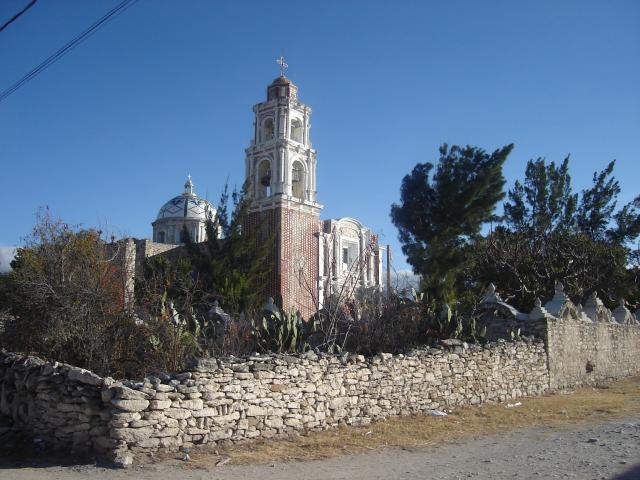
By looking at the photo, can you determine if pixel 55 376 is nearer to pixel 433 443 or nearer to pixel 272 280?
pixel 433 443

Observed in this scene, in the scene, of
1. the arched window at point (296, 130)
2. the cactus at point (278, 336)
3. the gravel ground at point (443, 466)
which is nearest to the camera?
the gravel ground at point (443, 466)

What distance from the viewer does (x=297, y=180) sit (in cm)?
3206

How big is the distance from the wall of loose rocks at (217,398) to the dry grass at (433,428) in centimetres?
29

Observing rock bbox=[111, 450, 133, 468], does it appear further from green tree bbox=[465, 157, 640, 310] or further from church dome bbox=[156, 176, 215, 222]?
church dome bbox=[156, 176, 215, 222]

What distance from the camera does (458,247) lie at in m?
27.3

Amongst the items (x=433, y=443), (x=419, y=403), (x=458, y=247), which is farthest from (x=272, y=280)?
(x=433, y=443)

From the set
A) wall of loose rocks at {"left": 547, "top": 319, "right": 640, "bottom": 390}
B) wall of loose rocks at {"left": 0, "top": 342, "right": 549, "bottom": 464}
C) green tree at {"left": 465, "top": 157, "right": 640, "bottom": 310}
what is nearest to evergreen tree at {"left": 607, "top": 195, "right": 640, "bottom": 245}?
green tree at {"left": 465, "top": 157, "right": 640, "bottom": 310}

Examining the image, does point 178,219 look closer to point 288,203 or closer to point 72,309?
point 288,203

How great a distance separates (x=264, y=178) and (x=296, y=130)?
339cm

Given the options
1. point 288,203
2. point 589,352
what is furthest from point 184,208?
point 589,352

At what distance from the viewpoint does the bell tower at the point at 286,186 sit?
97.2ft

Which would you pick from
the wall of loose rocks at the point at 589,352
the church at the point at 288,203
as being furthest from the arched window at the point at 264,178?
the wall of loose rocks at the point at 589,352

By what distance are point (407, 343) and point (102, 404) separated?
793cm

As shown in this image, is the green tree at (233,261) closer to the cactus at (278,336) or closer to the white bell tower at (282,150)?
the white bell tower at (282,150)
